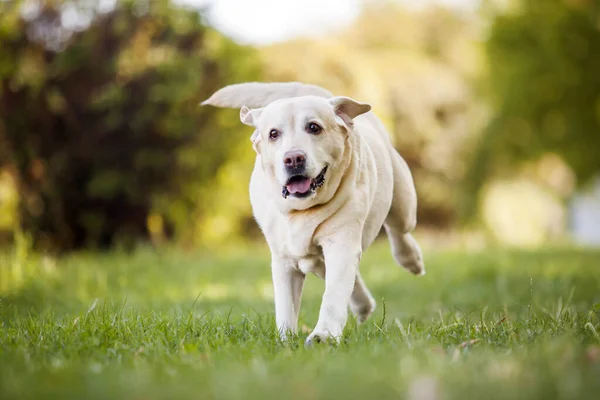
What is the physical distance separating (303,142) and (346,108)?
0.41 metres

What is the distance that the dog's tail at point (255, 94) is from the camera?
4.61m

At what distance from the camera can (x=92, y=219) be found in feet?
35.0

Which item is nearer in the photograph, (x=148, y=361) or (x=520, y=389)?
(x=520, y=389)

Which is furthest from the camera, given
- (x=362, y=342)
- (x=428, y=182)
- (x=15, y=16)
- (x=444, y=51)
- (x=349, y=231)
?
(x=444, y=51)

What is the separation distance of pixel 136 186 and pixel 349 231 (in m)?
7.36

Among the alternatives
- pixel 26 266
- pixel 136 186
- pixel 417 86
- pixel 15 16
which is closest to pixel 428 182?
pixel 417 86

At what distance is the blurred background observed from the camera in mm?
9969

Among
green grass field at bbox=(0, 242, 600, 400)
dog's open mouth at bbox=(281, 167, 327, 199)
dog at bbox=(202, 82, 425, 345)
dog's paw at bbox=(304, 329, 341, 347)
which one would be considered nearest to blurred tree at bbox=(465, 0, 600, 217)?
green grass field at bbox=(0, 242, 600, 400)

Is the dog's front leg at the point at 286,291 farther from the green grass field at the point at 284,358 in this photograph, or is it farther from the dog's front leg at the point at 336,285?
the dog's front leg at the point at 336,285

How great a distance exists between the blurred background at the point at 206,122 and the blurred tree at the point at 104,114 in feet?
0.07

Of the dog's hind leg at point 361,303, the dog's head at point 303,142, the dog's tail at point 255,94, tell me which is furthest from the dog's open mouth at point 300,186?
the dog's hind leg at point 361,303

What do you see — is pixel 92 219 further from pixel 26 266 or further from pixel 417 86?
pixel 417 86

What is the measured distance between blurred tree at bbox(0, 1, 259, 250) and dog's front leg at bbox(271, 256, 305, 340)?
21.9 feet

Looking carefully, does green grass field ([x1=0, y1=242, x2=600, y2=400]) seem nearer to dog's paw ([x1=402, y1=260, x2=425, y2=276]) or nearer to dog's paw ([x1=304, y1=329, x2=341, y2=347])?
dog's paw ([x1=304, y1=329, x2=341, y2=347])
